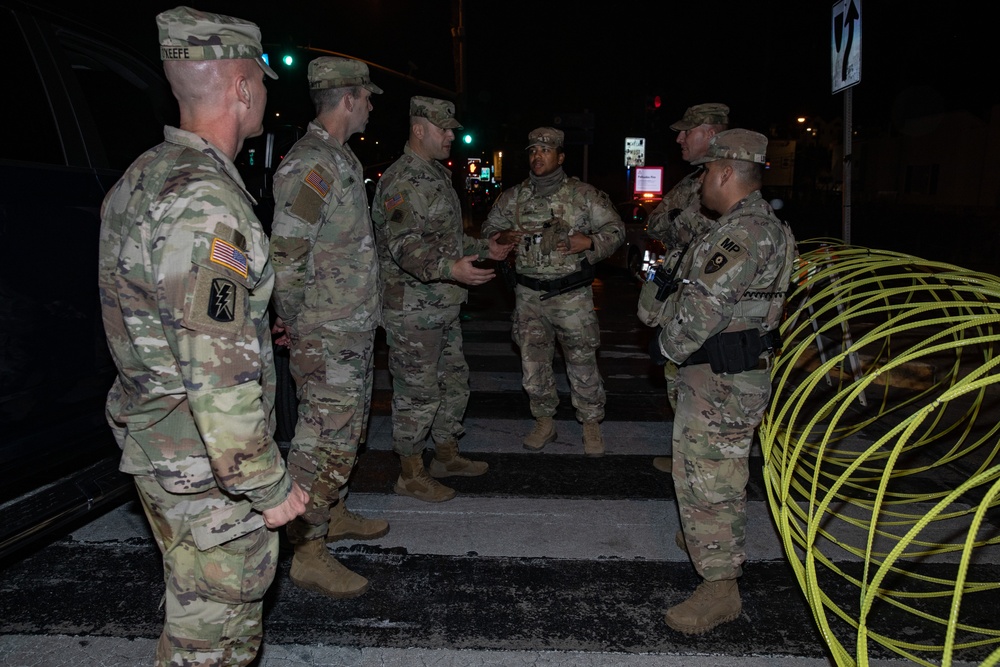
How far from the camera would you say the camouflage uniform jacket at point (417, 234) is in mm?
4090

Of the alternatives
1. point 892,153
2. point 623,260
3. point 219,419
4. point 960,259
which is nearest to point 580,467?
point 219,419

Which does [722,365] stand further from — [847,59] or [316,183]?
[847,59]

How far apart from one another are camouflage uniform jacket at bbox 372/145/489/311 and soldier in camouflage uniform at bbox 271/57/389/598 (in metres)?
0.60

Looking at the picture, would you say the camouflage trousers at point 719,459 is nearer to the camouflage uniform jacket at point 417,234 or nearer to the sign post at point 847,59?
the camouflage uniform jacket at point 417,234

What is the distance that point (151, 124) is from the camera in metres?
4.18

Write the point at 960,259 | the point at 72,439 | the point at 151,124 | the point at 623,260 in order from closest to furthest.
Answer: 1. the point at 72,439
2. the point at 151,124
3. the point at 623,260
4. the point at 960,259

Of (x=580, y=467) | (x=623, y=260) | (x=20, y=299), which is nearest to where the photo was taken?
(x=20, y=299)

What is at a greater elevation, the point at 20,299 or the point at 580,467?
the point at 20,299

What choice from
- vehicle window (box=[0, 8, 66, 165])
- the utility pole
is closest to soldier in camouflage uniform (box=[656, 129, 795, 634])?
vehicle window (box=[0, 8, 66, 165])

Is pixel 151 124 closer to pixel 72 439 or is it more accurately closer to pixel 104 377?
pixel 104 377

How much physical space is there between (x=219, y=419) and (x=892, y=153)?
1747 inches

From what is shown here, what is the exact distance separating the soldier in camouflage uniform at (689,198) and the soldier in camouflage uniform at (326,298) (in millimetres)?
2211

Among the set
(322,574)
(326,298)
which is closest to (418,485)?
(322,574)

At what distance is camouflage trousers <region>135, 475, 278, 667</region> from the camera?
2082 millimetres
